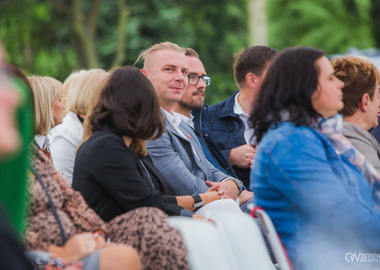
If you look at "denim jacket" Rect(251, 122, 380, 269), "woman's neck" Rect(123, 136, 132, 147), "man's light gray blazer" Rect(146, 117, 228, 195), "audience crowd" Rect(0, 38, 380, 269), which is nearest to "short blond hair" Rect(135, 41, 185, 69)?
"man's light gray blazer" Rect(146, 117, 228, 195)

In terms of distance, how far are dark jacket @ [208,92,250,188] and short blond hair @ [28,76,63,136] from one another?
172cm

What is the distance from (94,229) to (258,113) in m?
1.03

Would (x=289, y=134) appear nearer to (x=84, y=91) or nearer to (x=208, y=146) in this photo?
(x=84, y=91)

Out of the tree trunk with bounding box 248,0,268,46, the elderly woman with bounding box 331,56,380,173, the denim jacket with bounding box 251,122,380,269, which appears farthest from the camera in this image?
the tree trunk with bounding box 248,0,268,46

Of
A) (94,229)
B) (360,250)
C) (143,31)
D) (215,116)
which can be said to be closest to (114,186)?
(94,229)

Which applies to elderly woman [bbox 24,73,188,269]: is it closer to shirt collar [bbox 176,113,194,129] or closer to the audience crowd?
the audience crowd

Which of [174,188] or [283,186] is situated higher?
[283,186]

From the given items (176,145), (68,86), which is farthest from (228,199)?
(68,86)

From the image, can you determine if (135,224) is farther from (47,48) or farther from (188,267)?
(47,48)

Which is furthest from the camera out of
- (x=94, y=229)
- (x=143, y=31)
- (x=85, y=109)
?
(x=143, y=31)

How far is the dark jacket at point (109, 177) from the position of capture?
3.69 metres

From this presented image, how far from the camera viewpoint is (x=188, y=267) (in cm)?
313

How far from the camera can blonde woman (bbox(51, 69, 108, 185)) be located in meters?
5.05

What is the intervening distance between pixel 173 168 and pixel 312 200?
1.60 meters
